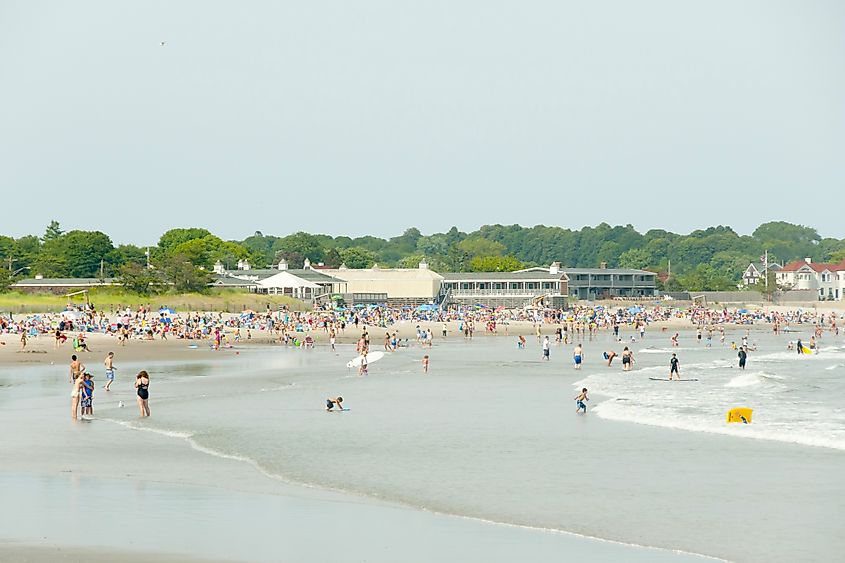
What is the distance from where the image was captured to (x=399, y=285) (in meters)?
124

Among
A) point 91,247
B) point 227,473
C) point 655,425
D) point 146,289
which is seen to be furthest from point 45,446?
point 91,247

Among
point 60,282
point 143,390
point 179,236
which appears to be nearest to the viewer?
point 143,390

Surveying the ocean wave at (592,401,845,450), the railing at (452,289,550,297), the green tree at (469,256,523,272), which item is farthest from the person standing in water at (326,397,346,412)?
the green tree at (469,256,523,272)

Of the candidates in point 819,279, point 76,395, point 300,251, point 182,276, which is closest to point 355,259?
point 300,251

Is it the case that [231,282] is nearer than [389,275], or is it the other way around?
[231,282]

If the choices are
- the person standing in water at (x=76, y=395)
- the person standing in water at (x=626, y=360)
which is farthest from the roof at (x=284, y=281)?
the person standing in water at (x=76, y=395)

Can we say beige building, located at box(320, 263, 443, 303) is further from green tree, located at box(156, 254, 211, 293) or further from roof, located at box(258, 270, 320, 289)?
green tree, located at box(156, 254, 211, 293)

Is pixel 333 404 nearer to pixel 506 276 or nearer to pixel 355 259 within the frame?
pixel 506 276

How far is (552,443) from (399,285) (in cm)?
10148

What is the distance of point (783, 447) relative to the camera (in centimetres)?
2173

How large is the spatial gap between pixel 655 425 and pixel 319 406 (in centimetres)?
960

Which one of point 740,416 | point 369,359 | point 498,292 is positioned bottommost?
point 369,359

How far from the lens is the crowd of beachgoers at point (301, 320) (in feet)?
216

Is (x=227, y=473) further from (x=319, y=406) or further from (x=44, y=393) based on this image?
(x=44, y=393)
